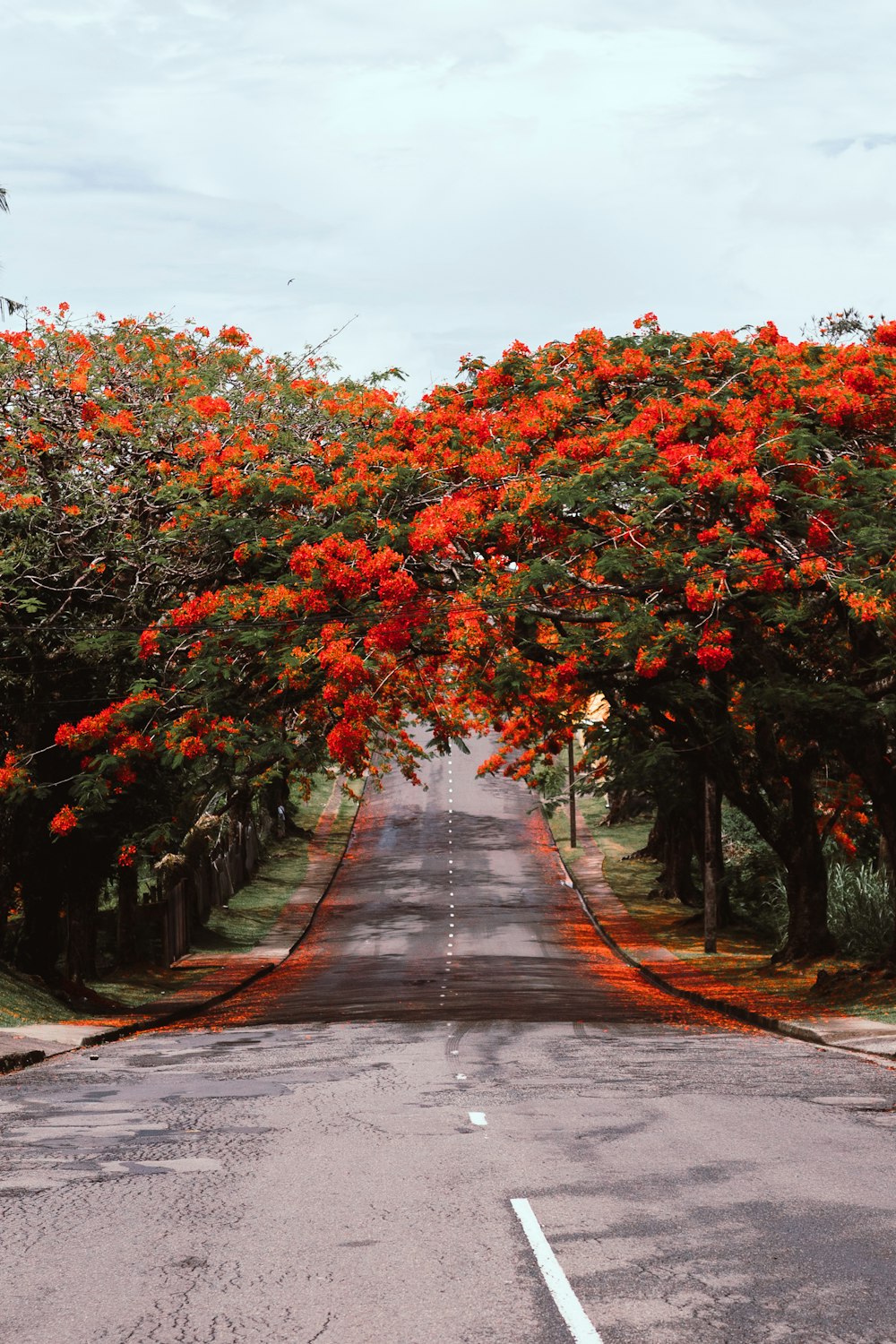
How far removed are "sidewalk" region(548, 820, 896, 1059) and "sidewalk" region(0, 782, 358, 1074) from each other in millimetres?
9025

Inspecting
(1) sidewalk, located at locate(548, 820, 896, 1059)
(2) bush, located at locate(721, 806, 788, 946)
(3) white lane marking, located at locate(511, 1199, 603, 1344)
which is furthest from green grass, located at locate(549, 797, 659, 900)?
(3) white lane marking, located at locate(511, 1199, 603, 1344)

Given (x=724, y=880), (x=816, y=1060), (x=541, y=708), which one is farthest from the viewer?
(x=724, y=880)

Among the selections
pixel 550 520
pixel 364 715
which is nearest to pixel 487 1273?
pixel 364 715

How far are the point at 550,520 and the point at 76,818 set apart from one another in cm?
908

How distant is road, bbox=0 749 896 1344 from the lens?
19.6 feet

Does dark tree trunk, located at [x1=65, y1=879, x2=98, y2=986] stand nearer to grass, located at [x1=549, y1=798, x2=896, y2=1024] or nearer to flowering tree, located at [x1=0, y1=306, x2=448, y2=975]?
flowering tree, located at [x1=0, y1=306, x2=448, y2=975]

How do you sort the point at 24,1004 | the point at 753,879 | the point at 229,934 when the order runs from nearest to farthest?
1. the point at 24,1004
2. the point at 229,934
3. the point at 753,879

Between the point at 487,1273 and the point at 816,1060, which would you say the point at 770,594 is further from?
the point at 487,1273

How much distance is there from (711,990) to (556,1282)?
2174 cm

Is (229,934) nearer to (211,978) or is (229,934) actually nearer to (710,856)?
(211,978)

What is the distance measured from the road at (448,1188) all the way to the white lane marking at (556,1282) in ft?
0.09

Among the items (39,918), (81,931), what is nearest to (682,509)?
(39,918)

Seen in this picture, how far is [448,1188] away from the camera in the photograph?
8562mm

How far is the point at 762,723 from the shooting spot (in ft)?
86.0
